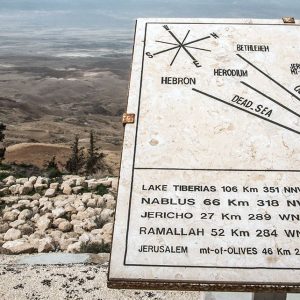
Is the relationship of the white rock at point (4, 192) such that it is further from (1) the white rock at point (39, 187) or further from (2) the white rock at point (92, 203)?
(2) the white rock at point (92, 203)

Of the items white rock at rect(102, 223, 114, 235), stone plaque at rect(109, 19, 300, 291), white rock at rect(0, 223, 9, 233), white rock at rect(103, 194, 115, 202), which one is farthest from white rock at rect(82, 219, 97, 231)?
stone plaque at rect(109, 19, 300, 291)

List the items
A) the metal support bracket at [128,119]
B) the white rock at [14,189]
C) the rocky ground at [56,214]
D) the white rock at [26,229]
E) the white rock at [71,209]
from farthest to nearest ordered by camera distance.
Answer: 1. the white rock at [14,189]
2. the white rock at [71,209]
3. the white rock at [26,229]
4. the rocky ground at [56,214]
5. the metal support bracket at [128,119]

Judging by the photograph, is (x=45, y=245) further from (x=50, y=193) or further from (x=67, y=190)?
(x=67, y=190)

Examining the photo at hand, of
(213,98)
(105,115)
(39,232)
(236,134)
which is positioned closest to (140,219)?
(236,134)

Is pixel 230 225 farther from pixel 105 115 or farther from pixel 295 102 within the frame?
pixel 105 115

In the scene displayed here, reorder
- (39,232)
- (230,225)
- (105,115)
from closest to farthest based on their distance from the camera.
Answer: (230,225) → (39,232) → (105,115)

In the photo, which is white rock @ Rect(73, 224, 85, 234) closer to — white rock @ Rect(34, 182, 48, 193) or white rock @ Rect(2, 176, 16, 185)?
white rock @ Rect(34, 182, 48, 193)

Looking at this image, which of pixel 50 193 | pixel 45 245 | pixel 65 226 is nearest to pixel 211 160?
pixel 45 245

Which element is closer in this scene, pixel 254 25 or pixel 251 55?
pixel 251 55

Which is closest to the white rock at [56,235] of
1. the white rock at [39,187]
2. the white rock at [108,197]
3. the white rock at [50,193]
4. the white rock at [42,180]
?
the white rock at [108,197]
